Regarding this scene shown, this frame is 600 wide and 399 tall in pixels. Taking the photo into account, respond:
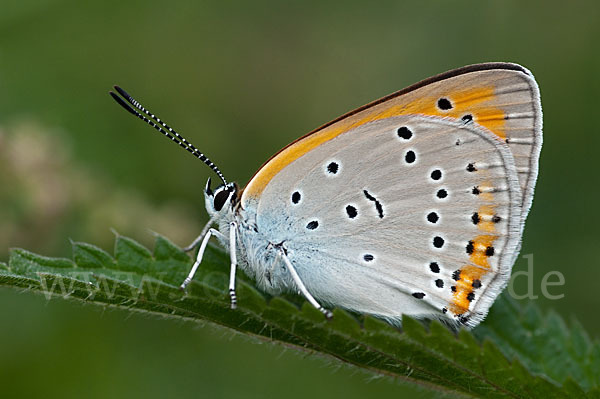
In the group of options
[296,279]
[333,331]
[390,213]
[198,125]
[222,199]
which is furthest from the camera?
[198,125]

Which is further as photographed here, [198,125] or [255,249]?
[198,125]

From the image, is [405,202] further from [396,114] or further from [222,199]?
[222,199]

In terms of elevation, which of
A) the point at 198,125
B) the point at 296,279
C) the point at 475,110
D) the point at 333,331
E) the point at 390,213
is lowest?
the point at 333,331

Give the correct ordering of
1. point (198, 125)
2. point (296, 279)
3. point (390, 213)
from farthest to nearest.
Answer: point (198, 125) → point (390, 213) → point (296, 279)

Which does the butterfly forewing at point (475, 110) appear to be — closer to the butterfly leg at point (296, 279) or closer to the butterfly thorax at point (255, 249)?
the butterfly thorax at point (255, 249)

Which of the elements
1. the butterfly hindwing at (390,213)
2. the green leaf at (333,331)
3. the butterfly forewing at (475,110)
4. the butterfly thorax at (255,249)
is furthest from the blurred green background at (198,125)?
the green leaf at (333,331)

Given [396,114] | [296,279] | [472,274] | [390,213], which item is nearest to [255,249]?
[296,279]

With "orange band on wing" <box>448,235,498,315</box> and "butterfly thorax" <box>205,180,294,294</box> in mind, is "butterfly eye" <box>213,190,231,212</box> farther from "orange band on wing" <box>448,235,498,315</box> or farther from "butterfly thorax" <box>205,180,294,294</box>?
"orange band on wing" <box>448,235,498,315</box>
